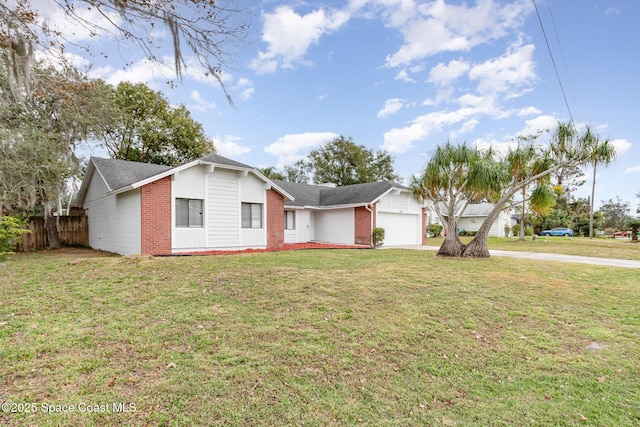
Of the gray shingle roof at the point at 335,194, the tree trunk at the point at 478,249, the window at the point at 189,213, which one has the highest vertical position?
the gray shingle roof at the point at 335,194

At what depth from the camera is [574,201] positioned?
159ft

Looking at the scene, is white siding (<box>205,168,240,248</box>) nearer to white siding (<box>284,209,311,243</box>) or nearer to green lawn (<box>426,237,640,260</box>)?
white siding (<box>284,209,311,243</box>)

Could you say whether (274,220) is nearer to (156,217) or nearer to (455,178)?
(156,217)

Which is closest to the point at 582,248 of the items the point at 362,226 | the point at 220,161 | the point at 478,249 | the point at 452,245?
the point at 478,249

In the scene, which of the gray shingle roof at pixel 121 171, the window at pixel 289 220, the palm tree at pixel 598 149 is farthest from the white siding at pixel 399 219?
the gray shingle roof at pixel 121 171

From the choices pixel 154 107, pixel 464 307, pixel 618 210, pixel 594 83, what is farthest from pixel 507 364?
pixel 618 210

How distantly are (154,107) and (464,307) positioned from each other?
25.9 metres

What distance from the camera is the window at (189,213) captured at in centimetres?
1268

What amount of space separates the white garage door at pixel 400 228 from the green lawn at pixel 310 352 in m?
12.2

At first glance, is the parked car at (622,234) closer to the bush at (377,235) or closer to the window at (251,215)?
the bush at (377,235)

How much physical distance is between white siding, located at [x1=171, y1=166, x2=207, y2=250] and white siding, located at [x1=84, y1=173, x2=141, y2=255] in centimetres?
124

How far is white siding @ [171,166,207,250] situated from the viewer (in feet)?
40.8

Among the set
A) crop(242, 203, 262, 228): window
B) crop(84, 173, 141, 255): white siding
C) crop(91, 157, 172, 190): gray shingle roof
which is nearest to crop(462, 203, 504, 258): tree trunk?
crop(242, 203, 262, 228): window

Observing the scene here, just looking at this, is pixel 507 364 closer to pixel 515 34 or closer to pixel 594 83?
pixel 515 34
